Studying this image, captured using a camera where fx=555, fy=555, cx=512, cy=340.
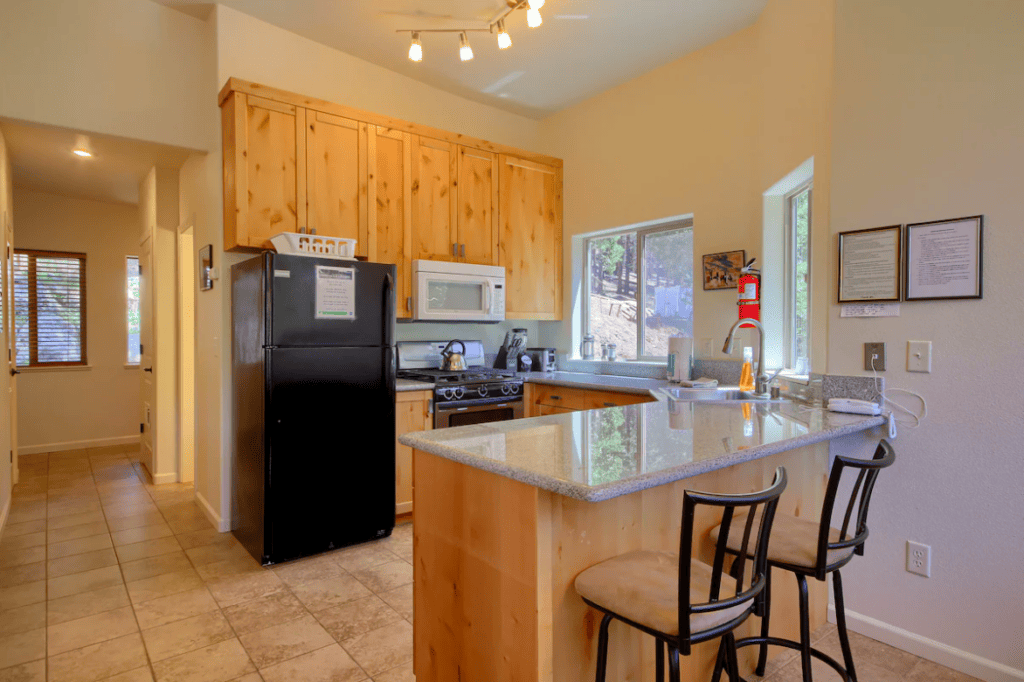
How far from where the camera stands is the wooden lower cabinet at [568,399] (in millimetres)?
3441

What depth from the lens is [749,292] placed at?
3014 mm

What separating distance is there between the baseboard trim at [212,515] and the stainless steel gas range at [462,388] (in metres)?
1.39

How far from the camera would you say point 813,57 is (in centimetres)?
245

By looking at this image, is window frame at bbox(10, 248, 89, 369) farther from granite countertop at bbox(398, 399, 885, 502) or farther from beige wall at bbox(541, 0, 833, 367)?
granite countertop at bbox(398, 399, 885, 502)

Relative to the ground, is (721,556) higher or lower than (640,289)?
lower

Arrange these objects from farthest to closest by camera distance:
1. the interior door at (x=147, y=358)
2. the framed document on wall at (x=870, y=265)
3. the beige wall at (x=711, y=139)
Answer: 1. the interior door at (x=147, y=358)
2. the beige wall at (x=711, y=139)
3. the framed document on wall at (x=870, y=265)

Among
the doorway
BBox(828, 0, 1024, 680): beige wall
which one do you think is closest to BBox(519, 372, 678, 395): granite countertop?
BBox(828, 0, 1024, 680): beige wall

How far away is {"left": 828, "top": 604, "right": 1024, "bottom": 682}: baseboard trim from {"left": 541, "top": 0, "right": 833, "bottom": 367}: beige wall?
1.09 metres

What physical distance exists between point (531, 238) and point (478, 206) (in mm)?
544

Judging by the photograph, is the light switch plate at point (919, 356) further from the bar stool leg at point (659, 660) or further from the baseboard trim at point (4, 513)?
the baseboard trim at point (4, 513)

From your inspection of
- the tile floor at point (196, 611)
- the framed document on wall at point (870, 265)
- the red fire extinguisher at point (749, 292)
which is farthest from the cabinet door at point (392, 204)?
the framed document on wall at point (870, 265)

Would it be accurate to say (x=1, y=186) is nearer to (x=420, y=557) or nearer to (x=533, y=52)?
(x=533, y=52)

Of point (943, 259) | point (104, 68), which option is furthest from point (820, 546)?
point (104, 68)

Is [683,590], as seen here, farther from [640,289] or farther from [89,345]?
[89,345]
